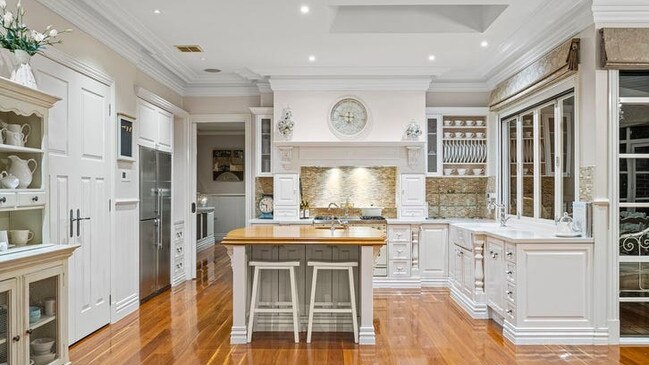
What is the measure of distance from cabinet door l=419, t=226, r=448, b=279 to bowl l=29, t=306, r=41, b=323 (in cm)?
471

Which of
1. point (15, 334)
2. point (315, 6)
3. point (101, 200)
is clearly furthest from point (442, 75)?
point (15, 334)

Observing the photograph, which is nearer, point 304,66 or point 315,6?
point 315,6

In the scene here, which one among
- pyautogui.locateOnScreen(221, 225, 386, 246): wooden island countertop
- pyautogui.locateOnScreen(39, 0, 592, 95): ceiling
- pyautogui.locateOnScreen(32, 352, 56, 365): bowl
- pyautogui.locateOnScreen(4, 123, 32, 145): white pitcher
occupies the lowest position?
pyautogui.locateOnScreen(32, 352, 56, 365): bowl

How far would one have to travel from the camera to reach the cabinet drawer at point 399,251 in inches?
255

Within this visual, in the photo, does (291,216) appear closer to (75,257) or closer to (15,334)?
(75,257)

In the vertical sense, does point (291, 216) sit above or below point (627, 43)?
below

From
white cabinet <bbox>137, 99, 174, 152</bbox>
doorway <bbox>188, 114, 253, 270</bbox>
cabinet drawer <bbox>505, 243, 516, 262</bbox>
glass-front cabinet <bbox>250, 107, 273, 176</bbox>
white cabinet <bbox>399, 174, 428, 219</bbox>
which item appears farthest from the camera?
Result: doorway <bbox>188, 114, 253, 270</bbox>

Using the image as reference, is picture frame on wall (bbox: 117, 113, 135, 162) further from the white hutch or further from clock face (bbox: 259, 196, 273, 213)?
clock face (bbox: 259, 196, 273, 213)

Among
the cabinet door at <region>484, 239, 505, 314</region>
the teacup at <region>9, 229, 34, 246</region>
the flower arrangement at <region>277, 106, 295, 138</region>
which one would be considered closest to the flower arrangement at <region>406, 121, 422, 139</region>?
the flower arrangement at <region>277, 106, 295, 138</region>

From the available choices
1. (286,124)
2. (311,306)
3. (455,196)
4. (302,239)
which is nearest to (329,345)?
(311,306)

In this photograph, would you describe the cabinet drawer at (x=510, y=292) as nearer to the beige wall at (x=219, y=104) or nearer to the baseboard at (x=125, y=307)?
the baseboard at (x=125, y=307)

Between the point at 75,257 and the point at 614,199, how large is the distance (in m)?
4.56

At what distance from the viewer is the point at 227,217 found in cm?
1160

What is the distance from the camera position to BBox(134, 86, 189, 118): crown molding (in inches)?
211
